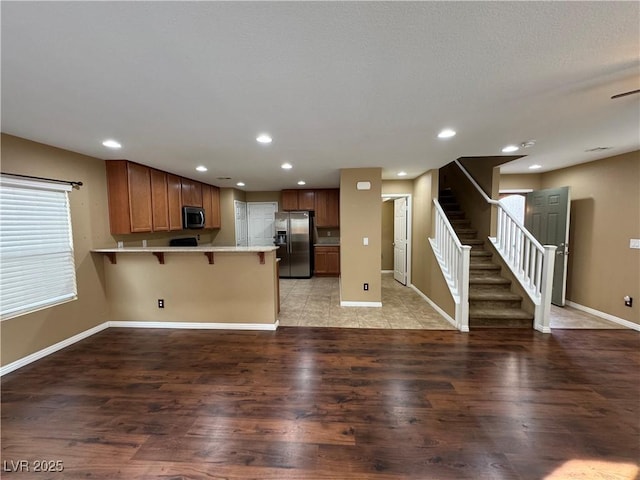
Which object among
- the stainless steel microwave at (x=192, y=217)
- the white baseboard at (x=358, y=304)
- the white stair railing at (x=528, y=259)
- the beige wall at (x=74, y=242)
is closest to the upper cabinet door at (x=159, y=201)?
the stainless steel microwave at (x=192, y=217)

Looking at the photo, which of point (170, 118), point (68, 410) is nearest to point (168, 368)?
point (68, 410)

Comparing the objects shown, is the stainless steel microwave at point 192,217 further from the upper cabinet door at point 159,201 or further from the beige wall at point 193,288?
the beige wall at point 193,288

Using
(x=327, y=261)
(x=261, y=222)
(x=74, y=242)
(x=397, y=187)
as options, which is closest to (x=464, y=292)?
(x=397, y=187)

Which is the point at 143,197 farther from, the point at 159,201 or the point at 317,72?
the point at 317,72

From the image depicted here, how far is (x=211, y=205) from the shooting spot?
581 centimetres

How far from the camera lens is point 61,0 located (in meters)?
1.02

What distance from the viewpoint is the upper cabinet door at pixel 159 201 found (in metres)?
4.00

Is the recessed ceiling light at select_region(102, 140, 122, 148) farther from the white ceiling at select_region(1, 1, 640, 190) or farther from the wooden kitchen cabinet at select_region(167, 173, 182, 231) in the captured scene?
the wooden kitchen cabinet at select_region(167, 173, 182, 231)

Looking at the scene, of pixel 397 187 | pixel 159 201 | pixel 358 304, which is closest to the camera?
pixel 159 201

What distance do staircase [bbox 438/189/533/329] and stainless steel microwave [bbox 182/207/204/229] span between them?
4.83 metres

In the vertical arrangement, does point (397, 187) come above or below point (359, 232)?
above

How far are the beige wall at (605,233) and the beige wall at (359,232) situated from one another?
3215 millimetres

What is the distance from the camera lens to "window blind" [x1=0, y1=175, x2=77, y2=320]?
8.26 feet

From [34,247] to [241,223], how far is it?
14.0 ft
